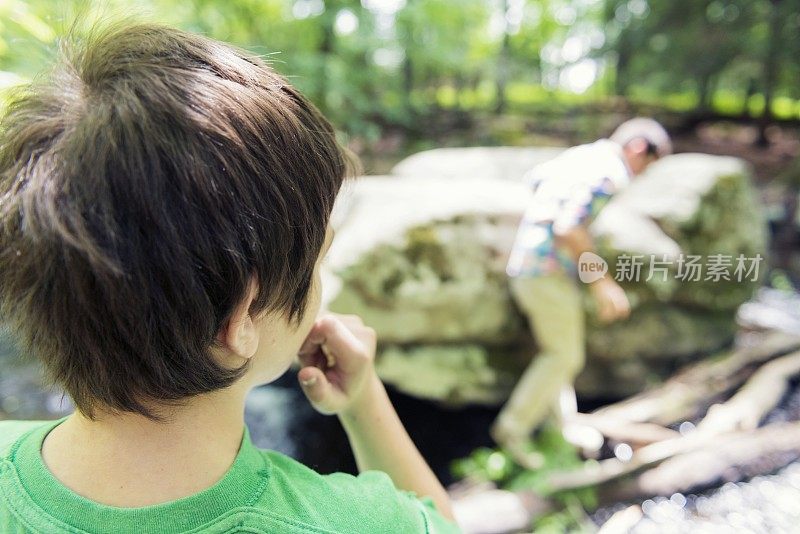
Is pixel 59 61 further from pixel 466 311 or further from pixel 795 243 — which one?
pixel 795 243

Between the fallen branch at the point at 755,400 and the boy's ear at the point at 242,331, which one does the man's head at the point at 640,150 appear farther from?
the boy's ear at the point at 242,331

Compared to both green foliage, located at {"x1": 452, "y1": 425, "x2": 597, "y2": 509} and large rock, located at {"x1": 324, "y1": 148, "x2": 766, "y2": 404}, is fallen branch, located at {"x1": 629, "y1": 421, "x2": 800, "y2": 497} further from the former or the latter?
large rock, located at {"x1": 324, "y1": 148, "x2": 766, "y2": 404}

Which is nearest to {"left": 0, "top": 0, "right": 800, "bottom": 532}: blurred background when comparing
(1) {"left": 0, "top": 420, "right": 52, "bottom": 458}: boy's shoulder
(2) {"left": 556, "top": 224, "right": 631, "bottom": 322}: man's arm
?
(2) {"left": 556, "top": 224, "right": 631, "bottom": 322}: man's arm

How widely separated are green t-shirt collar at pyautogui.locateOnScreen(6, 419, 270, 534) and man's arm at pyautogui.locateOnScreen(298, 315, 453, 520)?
18 centimetres

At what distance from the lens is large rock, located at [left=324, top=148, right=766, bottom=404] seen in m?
1.82

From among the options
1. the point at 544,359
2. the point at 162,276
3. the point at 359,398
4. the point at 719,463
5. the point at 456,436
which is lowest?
the point at 456,436

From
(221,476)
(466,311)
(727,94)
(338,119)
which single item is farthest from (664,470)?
(338,119)

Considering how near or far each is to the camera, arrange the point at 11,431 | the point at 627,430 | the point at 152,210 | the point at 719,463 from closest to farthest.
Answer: the point at 152,210, the point at 11,431, the point at 719,463, the point at 627,430

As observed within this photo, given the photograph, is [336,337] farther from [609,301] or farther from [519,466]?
[519,466]

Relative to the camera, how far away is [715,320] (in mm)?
2064

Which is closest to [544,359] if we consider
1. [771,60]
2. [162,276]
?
[771,60]

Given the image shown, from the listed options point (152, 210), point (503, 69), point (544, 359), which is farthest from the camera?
point (503, 69)

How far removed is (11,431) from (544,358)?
1555 millimetres

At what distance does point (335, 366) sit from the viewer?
0.57 meters
